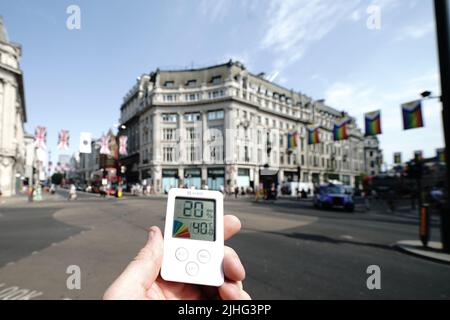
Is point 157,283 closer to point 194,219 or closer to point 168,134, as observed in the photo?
point 194,219

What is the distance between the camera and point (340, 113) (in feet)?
245

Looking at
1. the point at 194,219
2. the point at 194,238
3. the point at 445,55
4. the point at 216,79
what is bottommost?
the point at 194,238

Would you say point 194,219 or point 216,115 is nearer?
point 194,219

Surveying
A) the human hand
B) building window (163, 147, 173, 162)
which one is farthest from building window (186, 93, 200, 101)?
the human hand

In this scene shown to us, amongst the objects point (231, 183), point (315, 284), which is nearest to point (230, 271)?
point (315, 284)

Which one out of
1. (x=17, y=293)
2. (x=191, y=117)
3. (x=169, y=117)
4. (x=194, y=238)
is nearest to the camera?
(x=194, y=238)

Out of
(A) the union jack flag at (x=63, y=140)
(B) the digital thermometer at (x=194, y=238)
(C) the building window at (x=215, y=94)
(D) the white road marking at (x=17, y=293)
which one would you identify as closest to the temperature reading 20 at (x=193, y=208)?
(B) the digital thermometer at (x=194, y=238)

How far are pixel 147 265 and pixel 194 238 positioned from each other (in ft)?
1.37

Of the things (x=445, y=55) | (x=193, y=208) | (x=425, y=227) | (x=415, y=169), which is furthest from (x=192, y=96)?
(x=193, y=208)

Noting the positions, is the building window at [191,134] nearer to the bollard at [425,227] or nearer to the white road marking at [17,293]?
the bollard at [425,227]

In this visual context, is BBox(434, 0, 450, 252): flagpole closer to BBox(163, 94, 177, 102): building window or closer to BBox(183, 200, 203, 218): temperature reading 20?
BBox(183, 200, 203, 218): temperature reading 20

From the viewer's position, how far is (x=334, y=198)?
19.6 m
